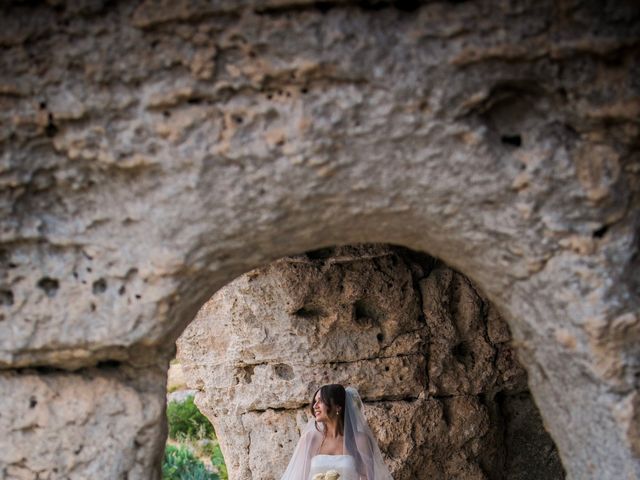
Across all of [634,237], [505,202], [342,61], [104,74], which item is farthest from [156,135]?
[634,237]

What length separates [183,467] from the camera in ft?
33.5

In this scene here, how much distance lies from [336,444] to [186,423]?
7333 millimetres

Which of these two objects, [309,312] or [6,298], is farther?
[309,312]

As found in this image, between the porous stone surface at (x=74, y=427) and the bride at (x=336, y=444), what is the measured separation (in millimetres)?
2233

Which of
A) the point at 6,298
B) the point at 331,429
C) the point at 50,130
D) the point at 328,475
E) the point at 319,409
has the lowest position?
the point at 328,475

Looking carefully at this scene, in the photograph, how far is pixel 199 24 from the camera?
2.86m

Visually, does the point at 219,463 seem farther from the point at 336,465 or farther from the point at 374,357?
the point at 374,357

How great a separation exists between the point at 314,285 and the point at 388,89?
107 inches

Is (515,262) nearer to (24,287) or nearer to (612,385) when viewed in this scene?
(612,385)

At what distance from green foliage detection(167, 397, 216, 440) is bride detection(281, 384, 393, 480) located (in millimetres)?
6937

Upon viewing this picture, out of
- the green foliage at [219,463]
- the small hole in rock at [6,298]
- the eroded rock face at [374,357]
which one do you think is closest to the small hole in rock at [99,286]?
the small hole in rock at [6,298]

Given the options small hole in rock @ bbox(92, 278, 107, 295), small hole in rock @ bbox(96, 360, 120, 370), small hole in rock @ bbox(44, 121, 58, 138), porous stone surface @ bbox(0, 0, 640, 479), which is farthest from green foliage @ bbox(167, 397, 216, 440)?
small hole in rock @ bbox(44, 121, 58, 138)

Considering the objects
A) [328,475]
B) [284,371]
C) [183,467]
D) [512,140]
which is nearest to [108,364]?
[512,140]

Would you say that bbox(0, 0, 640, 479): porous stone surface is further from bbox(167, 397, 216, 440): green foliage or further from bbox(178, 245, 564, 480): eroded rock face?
bbox(167, 397, 216, 440): green foliage
